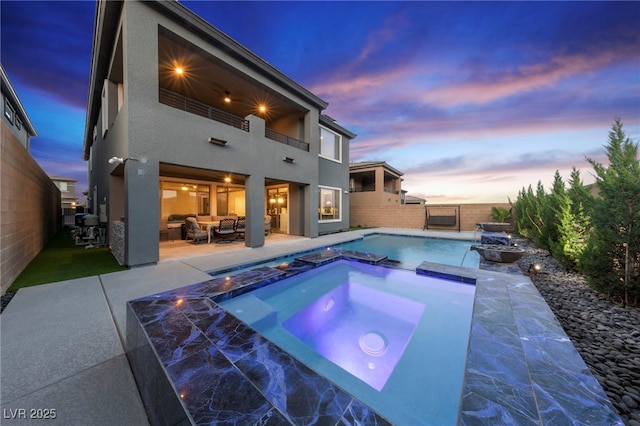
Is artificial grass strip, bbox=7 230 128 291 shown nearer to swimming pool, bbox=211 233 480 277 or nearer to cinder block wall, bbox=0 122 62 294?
cinder block wall, bbox=0 122 62 294

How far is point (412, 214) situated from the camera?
16078 millimetres

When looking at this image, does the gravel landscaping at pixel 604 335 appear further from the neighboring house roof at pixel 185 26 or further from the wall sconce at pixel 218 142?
the neighboring house roof at pixel 185 26

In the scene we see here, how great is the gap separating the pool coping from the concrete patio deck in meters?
0.17

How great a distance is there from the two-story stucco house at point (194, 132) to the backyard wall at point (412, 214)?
4290mm

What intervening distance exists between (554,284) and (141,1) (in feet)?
37.3

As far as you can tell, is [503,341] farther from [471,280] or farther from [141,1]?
[141,1]

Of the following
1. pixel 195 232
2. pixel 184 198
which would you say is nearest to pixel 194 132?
pixel 195 232

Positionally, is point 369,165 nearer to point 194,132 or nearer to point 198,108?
point 198,108

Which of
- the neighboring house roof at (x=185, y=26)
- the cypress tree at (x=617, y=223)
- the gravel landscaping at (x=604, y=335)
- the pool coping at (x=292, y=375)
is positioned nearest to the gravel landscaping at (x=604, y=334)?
the gravel landscaping at (x=604, y=335)

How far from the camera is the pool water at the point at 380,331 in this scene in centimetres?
226

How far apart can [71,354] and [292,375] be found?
7.94 feet

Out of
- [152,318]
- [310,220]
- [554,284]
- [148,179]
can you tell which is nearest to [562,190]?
[554,284]

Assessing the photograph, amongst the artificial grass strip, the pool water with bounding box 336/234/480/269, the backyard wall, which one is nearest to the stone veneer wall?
the artificial grass strip

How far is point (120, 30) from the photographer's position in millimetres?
6082
